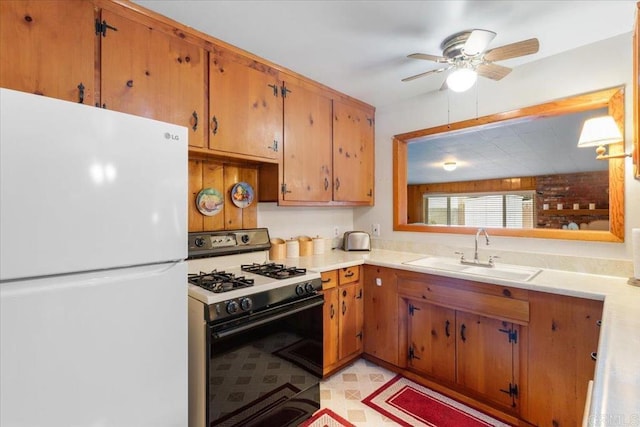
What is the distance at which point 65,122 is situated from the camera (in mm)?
984

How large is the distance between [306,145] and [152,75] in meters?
1.18

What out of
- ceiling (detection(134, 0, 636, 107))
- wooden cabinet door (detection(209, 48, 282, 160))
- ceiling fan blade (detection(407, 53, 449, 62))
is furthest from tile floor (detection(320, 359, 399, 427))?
ceiling (detection(134, 0, 636, 107))

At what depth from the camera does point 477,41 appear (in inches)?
62.1

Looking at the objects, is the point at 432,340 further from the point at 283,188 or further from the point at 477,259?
the point at 283,188

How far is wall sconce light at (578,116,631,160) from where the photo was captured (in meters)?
1.78

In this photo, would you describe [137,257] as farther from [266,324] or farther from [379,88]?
[379,88]

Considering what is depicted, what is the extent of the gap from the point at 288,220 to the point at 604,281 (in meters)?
2.22

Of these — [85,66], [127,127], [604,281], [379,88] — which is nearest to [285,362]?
[127,127]

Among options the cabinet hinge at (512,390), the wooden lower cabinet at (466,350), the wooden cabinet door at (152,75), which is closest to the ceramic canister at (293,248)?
the wooden lower cabinet at (466,350)

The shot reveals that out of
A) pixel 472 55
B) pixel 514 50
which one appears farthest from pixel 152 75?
pixel 514 50

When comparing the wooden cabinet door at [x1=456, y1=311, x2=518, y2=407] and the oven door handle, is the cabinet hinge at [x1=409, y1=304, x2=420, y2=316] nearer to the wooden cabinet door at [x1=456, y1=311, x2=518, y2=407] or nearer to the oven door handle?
the wooden cabinet door at [x1=456, y1=311, x2=518, y2=407]

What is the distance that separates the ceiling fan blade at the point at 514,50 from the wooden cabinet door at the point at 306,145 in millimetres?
1278

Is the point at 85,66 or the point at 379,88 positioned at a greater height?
the point at 379,88

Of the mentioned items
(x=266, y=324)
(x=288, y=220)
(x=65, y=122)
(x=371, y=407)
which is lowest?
(x=371, y=407)
